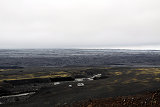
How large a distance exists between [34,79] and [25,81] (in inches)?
156

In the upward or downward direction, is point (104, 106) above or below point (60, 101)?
above

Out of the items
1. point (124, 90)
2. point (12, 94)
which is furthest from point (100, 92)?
point (12, 94)

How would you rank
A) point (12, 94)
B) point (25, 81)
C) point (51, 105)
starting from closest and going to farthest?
point (51, 105), point (12, 94), point (25, 81)

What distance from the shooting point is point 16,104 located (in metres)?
34.0

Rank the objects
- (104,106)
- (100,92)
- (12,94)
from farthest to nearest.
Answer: (12,94) < (100,92) < (104,106)

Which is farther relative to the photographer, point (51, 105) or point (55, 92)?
point (55, 92)

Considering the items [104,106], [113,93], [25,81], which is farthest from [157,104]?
[25,81]

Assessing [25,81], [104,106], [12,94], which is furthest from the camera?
[25,81]

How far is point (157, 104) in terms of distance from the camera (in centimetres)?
2277

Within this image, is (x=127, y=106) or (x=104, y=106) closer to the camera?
(x=127, y=106)

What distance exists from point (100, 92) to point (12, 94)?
25.7m

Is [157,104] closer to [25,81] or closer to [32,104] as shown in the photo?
[32,104]

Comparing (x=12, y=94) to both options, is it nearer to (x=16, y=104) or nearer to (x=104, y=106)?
(x=16, y=104)

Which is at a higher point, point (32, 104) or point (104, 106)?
point (104, 106)
